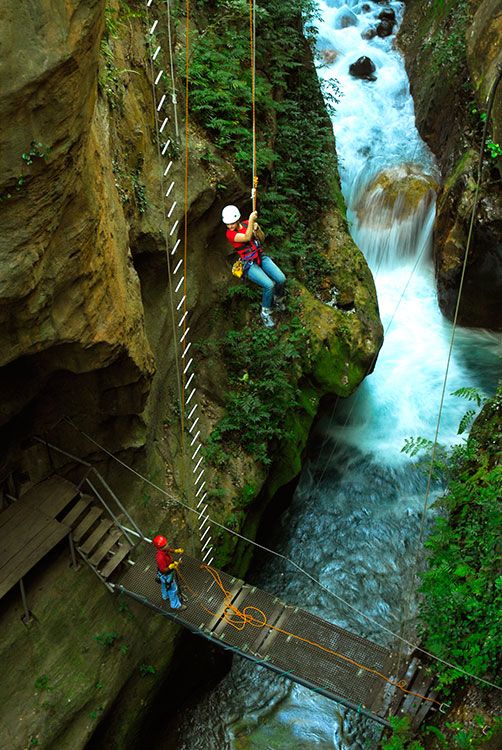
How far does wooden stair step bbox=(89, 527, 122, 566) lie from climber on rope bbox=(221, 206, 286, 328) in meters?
4.04

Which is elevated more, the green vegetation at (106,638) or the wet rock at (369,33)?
the wet rock at (369,33)

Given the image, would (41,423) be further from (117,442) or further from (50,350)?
(50,350)

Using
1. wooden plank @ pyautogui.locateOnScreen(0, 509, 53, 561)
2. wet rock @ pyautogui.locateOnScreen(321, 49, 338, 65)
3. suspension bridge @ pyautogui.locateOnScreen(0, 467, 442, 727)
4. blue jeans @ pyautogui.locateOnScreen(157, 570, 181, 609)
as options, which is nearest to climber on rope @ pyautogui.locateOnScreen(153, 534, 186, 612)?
blue jeans @ pyautogui.locateOnScreen(157, 570, 181, 609)

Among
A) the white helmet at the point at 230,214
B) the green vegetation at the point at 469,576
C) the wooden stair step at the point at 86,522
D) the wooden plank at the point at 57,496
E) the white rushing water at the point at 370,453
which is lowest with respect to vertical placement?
the white rushing water at the point at 370,453

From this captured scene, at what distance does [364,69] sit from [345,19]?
10.0ft

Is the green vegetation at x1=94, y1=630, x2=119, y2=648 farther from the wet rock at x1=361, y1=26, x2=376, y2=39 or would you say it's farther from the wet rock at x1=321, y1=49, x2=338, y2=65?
the wet rock at x1=361, y1=26, x2=376, y2=39

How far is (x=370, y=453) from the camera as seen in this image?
12648 millimetres

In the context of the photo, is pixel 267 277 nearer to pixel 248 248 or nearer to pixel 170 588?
pixel 248 248

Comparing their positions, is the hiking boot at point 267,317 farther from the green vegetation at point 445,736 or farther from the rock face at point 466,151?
the green vegetation at point 445,736

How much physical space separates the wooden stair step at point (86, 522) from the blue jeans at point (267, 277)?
421cm

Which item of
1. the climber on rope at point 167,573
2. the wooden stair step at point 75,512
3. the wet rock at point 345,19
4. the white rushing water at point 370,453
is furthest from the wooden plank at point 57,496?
the wet rock at point 345,19

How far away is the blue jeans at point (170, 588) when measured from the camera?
25.6ft

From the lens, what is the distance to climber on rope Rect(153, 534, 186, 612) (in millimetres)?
7621

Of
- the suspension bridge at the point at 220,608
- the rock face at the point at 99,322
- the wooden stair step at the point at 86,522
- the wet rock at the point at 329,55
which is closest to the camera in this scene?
the rock face at the point at 99,322
